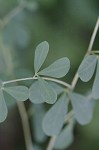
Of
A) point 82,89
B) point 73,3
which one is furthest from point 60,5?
point 82,89

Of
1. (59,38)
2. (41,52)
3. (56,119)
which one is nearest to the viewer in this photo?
(41,52)

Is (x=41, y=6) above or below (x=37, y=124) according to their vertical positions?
above

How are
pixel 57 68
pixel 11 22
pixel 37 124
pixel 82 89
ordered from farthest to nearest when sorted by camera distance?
pixel 82 89 → pixel 11 22 → pixel 37 124 → pixel 57 68

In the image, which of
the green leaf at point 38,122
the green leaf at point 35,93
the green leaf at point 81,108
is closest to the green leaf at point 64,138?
the green leaf at point 38,122

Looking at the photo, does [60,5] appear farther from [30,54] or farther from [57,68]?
[57,68]

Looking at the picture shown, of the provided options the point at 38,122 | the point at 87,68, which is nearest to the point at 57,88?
the point at 87,68

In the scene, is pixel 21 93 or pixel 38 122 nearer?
pixel 21 93

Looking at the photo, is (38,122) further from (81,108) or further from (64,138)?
(81,108)
